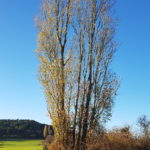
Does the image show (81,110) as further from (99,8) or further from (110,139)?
(99,8)

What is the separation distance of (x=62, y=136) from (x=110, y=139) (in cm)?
212

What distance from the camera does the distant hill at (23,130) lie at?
62.1m

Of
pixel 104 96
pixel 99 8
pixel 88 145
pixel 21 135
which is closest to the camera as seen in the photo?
pixel 88 145

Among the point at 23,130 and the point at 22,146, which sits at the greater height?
the point at 23,130

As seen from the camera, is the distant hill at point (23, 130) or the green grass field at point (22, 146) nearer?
the green grass field at point (22, 146)

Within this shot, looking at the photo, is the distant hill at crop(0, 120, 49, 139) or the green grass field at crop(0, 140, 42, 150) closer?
the green grass field at crop(0, 140, 42, 150)

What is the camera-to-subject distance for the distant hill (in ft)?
204

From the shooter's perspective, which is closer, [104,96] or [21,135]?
[104,96]

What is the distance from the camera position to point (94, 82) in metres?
12.5

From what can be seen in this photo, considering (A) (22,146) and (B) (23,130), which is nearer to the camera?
(A) (22,146)

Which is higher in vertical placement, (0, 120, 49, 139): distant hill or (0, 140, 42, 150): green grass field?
(0, 120, 49, 139): distant hill

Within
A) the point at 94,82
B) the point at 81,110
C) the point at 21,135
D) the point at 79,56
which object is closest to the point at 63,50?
the point at 79,56

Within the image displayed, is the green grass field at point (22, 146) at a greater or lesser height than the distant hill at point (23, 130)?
lesser

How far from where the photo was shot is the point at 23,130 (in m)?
64.3
